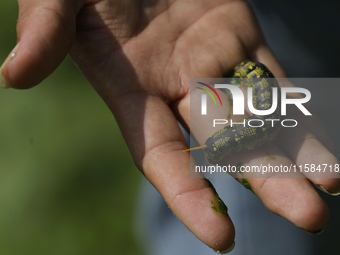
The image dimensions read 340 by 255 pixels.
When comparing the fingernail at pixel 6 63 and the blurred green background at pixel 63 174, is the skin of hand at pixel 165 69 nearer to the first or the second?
the fingernail at pixel 6 63

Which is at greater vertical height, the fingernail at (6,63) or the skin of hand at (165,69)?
the fingernail at (6,63)

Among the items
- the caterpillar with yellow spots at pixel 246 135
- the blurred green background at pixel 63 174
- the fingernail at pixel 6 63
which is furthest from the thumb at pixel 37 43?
the blurred green background at pixel 63 174

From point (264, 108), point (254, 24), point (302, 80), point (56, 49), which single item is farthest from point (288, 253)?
point (56, 49)

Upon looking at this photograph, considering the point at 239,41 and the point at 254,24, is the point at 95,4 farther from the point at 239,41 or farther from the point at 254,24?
the point at 254,24

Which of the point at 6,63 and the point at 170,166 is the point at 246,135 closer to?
the point at 170,166

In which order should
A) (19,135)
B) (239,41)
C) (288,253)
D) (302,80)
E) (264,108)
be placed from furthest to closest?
(19,135)
(302,80)
(239,41)
(288,253)
(264,108)

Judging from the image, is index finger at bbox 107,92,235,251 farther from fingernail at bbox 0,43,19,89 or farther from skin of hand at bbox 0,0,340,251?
fingernail at bbox 0,43,19,89
